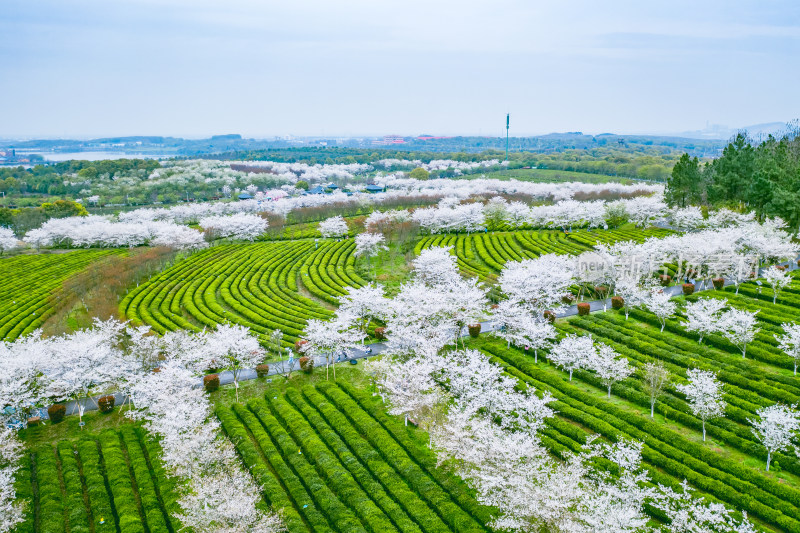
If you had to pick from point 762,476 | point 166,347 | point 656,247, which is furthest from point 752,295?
point 166,347

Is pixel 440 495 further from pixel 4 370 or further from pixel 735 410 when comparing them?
pixel 4 370

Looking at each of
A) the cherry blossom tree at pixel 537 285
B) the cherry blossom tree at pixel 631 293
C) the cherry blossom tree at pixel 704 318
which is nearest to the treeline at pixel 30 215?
the cherry blossom tree at pixel 537 285

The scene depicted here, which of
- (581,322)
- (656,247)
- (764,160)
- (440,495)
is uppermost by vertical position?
(764,160)

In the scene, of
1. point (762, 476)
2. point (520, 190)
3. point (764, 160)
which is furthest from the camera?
point (520, 190)

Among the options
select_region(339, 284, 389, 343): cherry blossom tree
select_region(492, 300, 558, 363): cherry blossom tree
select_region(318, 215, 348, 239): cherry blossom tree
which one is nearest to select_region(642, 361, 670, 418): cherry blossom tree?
select_region(492, 300, 558, 363): cherry blossom tree

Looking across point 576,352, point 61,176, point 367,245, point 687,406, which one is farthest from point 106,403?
point 61,176

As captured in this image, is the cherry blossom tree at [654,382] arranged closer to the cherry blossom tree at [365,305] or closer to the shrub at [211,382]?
the cherry blossom tree at [365,305]

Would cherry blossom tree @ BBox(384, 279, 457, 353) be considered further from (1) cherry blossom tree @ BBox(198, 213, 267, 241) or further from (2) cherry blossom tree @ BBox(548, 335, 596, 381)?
(1) cherry blossom tree @ BBox(198, 213, 267, 241)
